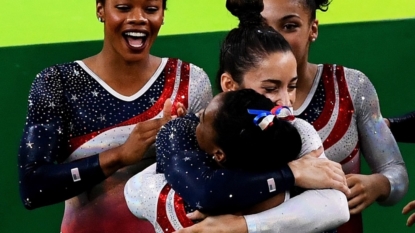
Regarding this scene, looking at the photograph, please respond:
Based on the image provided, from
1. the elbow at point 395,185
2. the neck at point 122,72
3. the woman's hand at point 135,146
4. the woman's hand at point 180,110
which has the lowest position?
the elbow at point 395,185

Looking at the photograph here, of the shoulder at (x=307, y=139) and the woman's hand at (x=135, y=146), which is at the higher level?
the shoulder at (x=307, y=139)

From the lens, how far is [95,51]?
2.55m

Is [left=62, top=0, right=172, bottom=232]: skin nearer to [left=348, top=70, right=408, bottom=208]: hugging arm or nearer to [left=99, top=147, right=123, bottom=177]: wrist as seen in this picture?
[left=99, top=147, right=123, bottom=177]: wrist

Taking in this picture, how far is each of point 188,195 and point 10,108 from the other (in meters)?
1.38

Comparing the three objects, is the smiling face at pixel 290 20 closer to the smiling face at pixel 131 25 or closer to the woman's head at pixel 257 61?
the woman's head at pixel 257 61

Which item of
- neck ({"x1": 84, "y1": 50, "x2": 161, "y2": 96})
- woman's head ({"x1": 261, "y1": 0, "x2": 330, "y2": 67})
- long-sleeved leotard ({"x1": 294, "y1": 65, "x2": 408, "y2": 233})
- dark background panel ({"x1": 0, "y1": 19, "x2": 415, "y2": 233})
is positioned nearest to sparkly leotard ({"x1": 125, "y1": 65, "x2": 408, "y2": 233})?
long-sleeved leotard ({"x1": 294, "y1": 65, "x2": 408, "y2": 233})

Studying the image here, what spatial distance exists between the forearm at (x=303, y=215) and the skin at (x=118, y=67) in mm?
497

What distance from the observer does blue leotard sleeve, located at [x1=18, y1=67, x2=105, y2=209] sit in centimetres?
171

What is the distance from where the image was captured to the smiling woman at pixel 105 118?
5.64ft

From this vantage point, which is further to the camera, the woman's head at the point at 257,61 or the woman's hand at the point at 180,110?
the woman's hand at the point at 180,110

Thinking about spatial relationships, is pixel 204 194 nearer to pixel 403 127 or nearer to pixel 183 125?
pixel 183 125

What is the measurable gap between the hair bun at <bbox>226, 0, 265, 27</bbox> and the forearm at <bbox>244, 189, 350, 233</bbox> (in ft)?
1.38

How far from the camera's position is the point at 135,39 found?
1.82 metres

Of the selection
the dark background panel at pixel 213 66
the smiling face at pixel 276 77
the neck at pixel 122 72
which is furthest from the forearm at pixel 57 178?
the dark background panel at pixel 213 66
